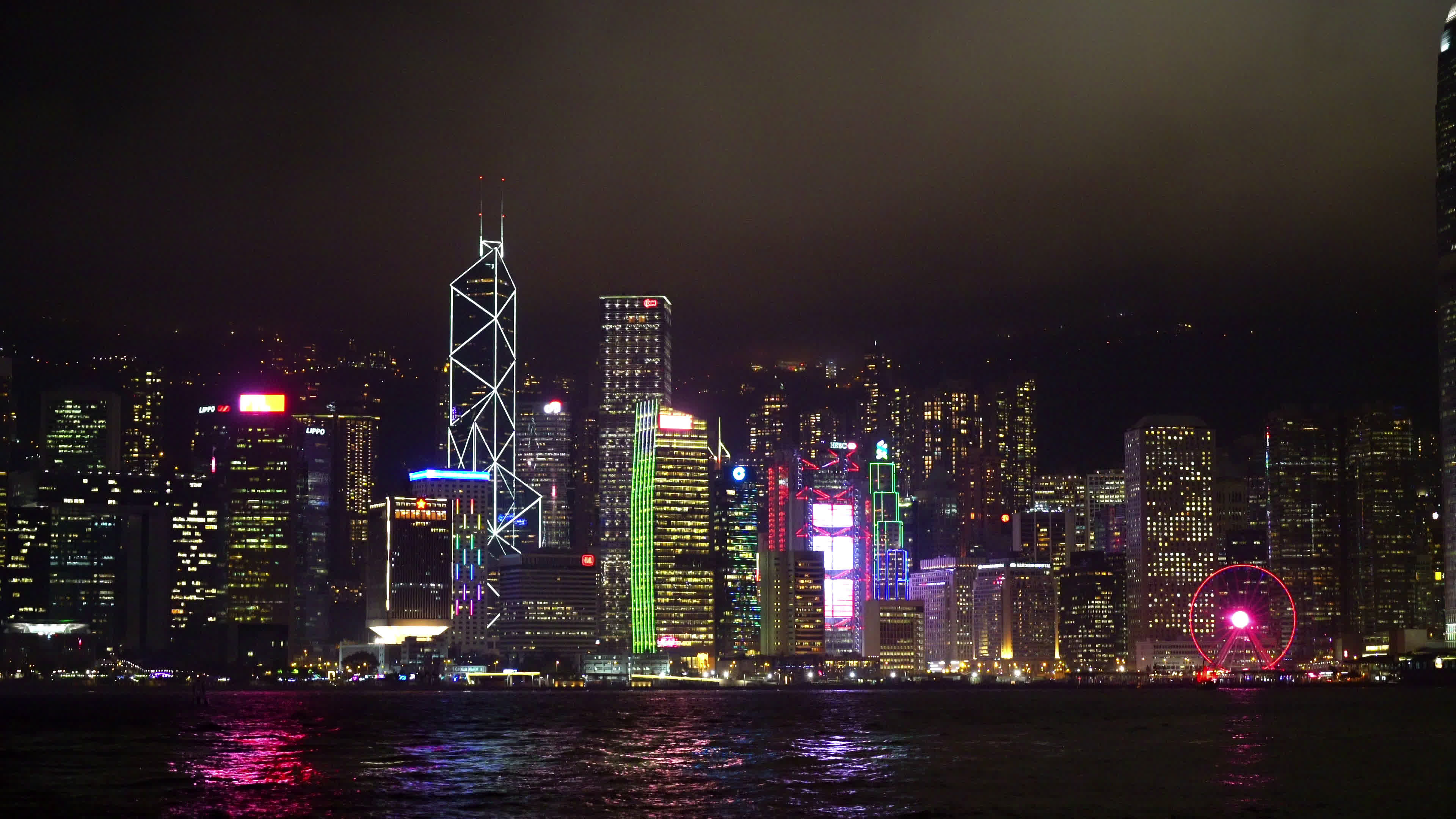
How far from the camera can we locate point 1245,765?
97.9 meters

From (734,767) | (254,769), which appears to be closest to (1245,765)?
(734,767)

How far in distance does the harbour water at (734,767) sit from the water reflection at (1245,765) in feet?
1.03

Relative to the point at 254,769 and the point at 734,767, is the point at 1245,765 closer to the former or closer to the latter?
the point at 734,767

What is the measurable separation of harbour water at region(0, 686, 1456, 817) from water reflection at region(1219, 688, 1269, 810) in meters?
0.31

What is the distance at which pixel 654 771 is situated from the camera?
300 ft

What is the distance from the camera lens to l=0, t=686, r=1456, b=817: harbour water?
244 feet

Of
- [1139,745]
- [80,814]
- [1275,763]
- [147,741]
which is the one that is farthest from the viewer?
[147,741]

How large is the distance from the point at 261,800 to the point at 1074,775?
38.3m

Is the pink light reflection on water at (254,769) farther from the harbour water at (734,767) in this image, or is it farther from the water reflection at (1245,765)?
the water reflection at (1245,765)

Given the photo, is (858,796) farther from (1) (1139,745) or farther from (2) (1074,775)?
(1) (1139,745)

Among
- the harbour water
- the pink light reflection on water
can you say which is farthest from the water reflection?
the pink light reflection on water

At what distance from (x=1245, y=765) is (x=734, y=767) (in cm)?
2709

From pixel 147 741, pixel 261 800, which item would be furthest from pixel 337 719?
pixel 261 800

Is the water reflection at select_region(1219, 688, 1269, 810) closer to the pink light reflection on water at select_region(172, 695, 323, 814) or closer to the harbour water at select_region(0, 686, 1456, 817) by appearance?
the harbour water at select_region(0, 686, 1456, 817)
